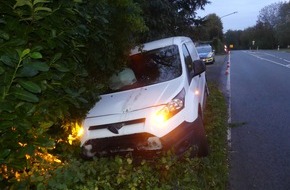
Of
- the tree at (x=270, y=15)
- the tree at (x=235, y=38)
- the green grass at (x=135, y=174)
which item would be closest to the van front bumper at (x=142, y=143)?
the green grass at (x=135, y=174)

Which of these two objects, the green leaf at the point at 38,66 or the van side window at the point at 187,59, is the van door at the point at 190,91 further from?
the green leaf at the point at 38,66

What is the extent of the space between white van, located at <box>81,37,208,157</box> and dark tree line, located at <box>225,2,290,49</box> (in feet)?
320

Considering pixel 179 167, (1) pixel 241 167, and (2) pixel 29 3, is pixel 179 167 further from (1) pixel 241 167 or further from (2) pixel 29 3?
(2) pixel 29 3

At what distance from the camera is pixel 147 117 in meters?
5.39

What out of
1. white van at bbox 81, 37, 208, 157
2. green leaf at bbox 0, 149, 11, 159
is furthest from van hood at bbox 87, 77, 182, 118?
green leaf at bbox 0, 149, 11, 159

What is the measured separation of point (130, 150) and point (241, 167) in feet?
6.27

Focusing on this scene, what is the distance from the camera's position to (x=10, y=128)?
2957 millimetres

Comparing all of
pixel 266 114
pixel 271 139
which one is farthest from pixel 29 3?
pixel 266 114

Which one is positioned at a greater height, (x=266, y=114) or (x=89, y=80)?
(x=89, y=80)

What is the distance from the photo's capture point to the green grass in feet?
13.4

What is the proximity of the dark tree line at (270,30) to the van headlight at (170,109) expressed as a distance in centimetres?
9823

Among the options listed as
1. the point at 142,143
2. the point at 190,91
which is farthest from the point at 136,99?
the point at 190,91

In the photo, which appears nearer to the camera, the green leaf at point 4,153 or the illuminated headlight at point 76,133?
the green leaf at point 4,153

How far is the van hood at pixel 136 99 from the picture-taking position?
5617 mm
